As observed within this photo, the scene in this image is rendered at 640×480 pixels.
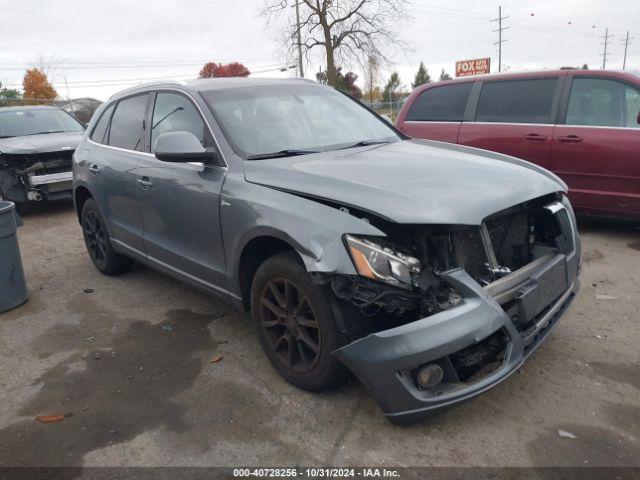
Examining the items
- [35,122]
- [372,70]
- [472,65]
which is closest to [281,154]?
[35,122]

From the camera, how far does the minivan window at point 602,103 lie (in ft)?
17.8

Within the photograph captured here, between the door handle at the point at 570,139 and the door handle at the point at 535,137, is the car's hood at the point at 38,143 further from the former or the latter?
the door handle at the point at 570,139

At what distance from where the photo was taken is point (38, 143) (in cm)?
864

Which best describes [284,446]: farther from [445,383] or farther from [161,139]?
[161,139]

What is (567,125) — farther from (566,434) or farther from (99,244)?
(99,244)

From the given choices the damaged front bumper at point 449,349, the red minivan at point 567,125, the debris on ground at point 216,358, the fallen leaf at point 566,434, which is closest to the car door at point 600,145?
the red minivan at point 567,125

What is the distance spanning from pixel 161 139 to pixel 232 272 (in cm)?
96

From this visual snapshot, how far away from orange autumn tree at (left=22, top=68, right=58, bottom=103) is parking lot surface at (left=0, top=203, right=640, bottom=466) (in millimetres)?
58394

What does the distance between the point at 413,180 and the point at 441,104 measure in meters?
4.34

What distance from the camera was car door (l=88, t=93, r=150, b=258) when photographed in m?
4.38

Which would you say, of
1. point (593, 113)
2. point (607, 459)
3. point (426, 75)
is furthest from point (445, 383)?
point (426, 75)

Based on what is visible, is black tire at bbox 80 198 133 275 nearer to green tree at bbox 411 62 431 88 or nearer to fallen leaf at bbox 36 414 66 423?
fallen leaf at bbox 36 414 66 423

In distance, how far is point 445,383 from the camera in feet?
8.11

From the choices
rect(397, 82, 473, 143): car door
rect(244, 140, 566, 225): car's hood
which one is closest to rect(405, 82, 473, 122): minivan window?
rect(397, 82, 473, 143): car door
